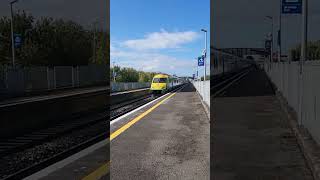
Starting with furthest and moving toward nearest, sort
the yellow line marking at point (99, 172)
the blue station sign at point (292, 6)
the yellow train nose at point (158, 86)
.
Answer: the yellow train nose at point (158, 86) < the blue station sign at point (292, 6) < the yellow line marking at point (99, 172)

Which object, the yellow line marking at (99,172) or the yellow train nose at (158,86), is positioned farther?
the yellow train nose at (158,86)

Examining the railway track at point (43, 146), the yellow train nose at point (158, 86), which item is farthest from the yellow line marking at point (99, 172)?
the yellow train nose at point (158, 86)

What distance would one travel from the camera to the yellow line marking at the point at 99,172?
690 cm

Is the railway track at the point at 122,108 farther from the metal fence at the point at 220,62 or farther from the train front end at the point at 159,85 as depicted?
the train front end at the point at 159,85

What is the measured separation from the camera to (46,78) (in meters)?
49.0

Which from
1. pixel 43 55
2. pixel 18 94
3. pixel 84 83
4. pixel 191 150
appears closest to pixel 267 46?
pixel 84 83

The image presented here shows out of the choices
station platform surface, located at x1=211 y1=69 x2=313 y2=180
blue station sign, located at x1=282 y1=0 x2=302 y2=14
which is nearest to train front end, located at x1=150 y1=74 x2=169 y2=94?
blue station sign, located at x1=282 y1=0 x2=302 y2=14

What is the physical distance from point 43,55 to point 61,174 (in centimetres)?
5766

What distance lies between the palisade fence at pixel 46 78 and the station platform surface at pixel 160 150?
3030cm

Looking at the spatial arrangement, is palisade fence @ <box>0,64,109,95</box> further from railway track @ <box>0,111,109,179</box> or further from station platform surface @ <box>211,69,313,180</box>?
station platform surface @ <box>211,69,313,180</box>

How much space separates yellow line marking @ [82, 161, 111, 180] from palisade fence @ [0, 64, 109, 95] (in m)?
34.7

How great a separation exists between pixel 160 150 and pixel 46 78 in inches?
1642

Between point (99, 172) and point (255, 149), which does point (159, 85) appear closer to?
point (255, 149)

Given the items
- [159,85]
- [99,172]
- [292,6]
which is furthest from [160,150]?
[159,85]
